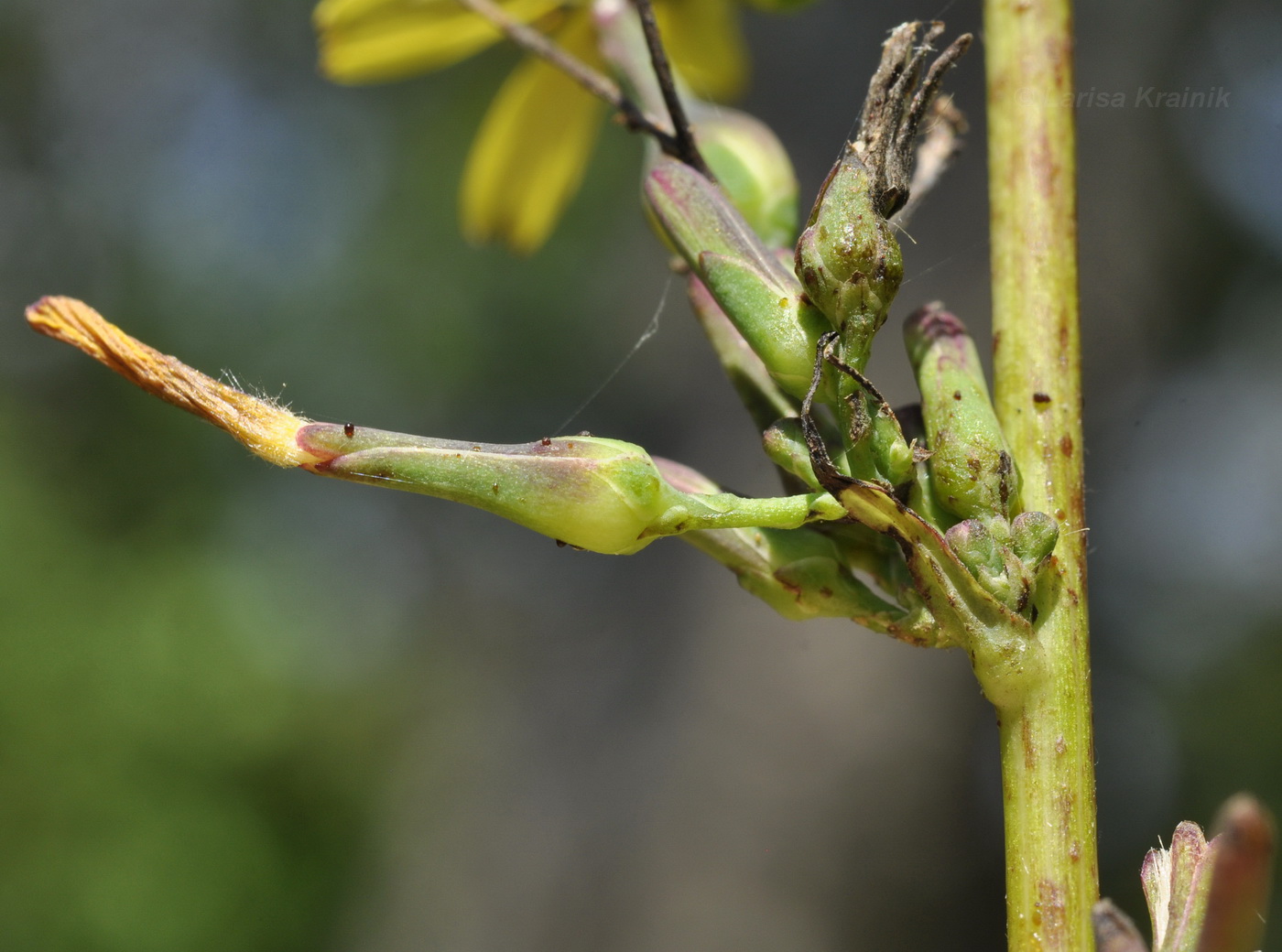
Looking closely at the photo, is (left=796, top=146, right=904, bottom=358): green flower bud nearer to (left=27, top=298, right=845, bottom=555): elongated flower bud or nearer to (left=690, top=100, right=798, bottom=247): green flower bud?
(left=27, top=298, right=845, bottom=555): elongated flower bud

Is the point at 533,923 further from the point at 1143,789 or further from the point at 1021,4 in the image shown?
the point at 1143,789

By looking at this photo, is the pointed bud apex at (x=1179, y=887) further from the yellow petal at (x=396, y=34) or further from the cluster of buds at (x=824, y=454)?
the yellow petal at (x=396, y=34)

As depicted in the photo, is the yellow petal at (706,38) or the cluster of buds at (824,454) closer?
the cluster of buds at (824,454)

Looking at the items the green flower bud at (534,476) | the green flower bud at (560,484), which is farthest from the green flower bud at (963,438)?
the green flower bud at (534,476)

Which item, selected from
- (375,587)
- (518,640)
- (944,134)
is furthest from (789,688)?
(375,587)

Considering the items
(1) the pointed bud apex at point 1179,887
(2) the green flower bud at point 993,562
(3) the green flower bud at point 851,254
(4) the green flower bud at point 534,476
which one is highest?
(3) the green flower bud at point 851,254

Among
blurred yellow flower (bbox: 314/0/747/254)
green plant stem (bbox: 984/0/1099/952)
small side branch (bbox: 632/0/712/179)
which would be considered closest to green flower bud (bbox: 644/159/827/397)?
small side branch (bbox: 632/0/712/179)
